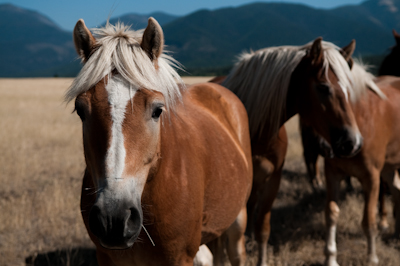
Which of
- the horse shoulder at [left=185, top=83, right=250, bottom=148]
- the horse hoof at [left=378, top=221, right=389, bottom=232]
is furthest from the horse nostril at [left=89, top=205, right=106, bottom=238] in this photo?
the horse hoof at [left=378, top=221, right=389, bottom=232]

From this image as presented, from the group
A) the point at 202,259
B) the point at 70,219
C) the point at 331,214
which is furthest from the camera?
the point at 70,219

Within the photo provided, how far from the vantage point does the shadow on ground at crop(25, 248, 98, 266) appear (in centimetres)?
343

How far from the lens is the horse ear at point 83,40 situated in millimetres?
1612

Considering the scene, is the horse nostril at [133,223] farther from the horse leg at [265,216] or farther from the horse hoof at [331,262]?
the horse hoof at [331,262]

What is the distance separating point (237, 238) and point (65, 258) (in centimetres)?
199

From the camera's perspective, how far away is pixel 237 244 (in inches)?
117

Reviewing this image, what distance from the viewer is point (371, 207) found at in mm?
3646

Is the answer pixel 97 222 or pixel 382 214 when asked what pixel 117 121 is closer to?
pixel 97 222

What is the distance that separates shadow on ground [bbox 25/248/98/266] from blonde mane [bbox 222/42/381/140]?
7.75 ft

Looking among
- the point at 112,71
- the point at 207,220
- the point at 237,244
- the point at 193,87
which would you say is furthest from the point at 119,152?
the point at 237,244

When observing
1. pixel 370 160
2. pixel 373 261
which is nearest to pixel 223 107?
pixel 370 160

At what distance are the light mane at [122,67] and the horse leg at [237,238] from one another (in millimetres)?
1599

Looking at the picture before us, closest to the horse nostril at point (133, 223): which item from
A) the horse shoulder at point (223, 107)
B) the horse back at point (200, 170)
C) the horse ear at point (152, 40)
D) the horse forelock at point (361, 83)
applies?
the horse back at point (200, 170)

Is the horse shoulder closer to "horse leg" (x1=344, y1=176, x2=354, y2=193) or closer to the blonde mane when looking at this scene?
the blonde mane
